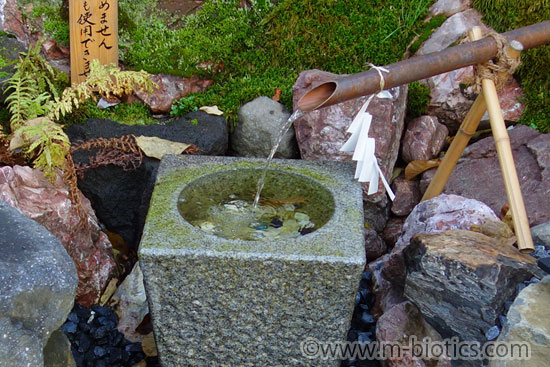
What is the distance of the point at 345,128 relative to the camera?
4141 millimetres

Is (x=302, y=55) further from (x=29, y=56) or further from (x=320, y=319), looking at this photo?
(x=320, y=319)

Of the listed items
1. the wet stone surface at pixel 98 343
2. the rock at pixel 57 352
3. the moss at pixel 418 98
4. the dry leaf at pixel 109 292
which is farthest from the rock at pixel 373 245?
the rock at pixel 57 352

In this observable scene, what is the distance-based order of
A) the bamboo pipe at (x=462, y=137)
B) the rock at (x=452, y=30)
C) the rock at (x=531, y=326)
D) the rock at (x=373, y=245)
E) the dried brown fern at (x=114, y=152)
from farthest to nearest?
the rock at (x=452, y=30) → the rock at (x=373, y=245) → the dried brown fern at (x=114, y=152) → the bamboo pipe at (x=462, y=137) → the rock at (x=531, y=326)

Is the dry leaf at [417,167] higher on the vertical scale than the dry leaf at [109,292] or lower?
higher

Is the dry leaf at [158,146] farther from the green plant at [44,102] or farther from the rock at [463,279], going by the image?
the rock at [463,279]

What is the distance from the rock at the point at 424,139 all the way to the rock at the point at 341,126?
238 millimetres

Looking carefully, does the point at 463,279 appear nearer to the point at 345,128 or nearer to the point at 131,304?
the point at 345,128

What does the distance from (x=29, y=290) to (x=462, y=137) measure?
2.71 meters

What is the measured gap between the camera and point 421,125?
440cm

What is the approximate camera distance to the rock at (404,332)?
3021 mm

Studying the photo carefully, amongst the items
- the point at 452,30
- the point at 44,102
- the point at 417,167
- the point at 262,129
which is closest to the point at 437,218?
the point at 417,167

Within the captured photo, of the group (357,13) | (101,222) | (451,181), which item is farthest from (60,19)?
(451,181)

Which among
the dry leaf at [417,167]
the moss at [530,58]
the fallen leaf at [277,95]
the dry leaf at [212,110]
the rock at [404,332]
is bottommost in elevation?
the rock at [404,332]

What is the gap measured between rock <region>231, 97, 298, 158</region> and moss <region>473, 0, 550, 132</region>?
1.90m
